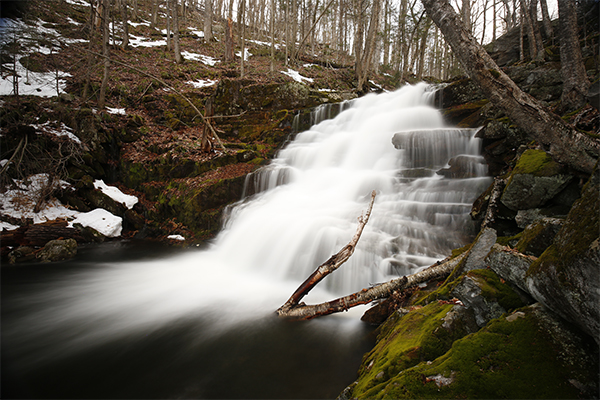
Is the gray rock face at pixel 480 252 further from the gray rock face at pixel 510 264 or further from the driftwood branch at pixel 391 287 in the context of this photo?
the driftwood branch at pixel 391 287

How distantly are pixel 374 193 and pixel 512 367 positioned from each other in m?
3.24

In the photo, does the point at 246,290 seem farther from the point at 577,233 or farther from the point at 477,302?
the point at 577,233

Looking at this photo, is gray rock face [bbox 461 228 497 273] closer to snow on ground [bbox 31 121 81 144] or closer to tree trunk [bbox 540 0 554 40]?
snow on ground [bbox 31 121 81 144]

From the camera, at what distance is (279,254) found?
6.54 meters

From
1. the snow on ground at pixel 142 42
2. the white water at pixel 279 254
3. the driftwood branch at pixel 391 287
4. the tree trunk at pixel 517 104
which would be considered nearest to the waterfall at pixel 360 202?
the white water at pixel 279 254

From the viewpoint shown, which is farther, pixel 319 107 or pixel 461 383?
pixel 319 107

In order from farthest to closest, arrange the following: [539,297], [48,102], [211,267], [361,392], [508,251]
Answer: [48,102] < [211,267] < [508,251] < [361,392] < [539,297]

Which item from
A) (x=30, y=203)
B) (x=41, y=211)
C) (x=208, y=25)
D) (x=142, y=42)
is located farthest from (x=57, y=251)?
(x=208, y=25)

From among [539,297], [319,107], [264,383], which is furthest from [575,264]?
[319,107]

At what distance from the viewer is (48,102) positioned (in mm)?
9961

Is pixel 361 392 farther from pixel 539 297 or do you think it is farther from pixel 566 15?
pixel 566 15

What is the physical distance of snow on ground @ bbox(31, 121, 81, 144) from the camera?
8891 millimetres

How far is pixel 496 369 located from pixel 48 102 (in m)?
14.6

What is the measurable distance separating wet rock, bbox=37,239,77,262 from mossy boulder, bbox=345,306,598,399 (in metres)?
8.66
